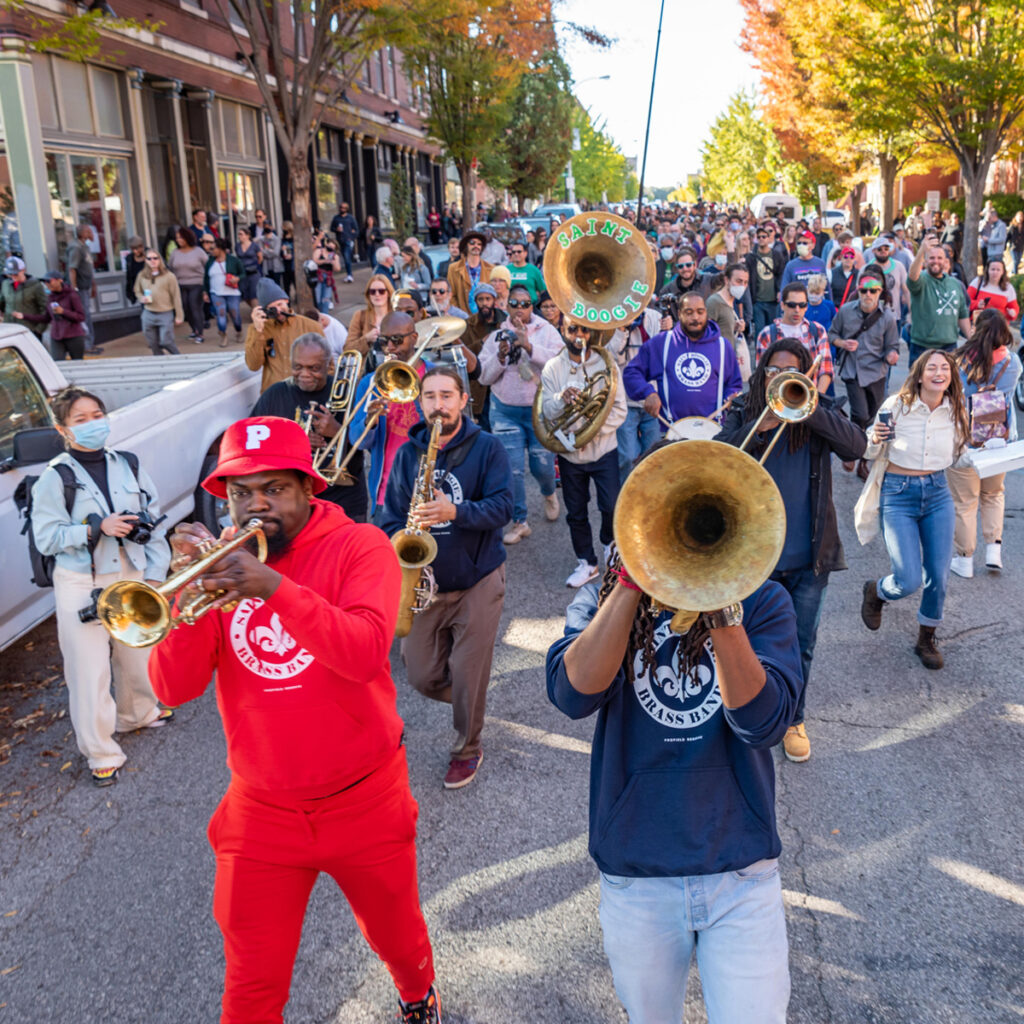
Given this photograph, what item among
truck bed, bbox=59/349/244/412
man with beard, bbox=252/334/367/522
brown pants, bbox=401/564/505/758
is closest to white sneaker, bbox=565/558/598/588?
man with beard, bbox=252/334/367/522

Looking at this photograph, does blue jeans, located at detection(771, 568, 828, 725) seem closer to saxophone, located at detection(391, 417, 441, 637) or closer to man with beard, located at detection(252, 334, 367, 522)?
saxophone, located at detection(391, 417, 441, 637)

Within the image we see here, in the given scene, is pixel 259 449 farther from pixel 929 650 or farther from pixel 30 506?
pixel 929 650

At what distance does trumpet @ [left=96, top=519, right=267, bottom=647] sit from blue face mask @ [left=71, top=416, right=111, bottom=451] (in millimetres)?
2720

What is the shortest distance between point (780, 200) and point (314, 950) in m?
38.2

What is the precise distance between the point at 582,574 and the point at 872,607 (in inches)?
79.9

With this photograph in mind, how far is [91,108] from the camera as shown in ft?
55.9

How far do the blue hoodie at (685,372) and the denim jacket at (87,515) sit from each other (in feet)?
11.7

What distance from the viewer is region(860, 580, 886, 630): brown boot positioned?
6168mm

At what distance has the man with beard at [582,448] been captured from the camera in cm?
703

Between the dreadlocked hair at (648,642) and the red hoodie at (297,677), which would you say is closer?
the dreadlocked hair at (648,642)

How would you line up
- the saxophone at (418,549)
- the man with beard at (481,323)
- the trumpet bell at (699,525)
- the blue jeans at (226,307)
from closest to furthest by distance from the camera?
the trumpet bell at (699,525) → the saxophone at (418,549) → the man with beard at (481,323) → the blue jeans at (226,307)

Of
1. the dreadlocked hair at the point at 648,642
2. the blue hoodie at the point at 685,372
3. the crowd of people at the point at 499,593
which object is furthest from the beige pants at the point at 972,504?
the dreadlocked hair at the point at 648,642

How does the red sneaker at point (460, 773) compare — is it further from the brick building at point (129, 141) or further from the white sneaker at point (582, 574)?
the brick building at point (129, 141)

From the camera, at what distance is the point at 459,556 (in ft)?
15.1
